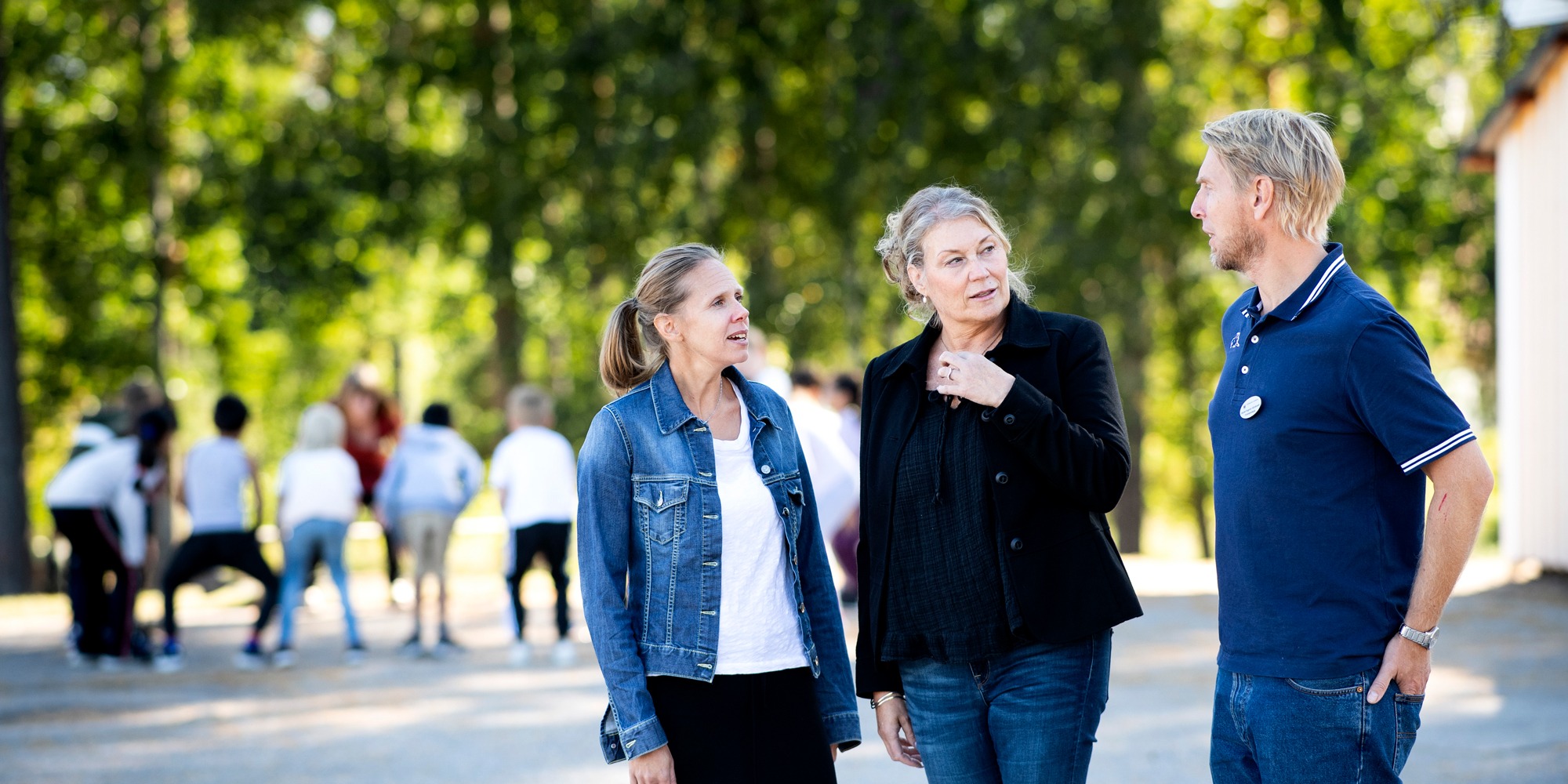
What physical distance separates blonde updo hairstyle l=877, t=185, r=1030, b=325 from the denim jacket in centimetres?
53

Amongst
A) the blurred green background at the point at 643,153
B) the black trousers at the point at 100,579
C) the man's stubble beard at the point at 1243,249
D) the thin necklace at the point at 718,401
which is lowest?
the black trousers at the point at 100,579

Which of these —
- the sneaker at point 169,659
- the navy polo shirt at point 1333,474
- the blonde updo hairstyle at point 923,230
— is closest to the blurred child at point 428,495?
the sneaker at point 169,659

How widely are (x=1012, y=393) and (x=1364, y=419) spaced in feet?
2.36

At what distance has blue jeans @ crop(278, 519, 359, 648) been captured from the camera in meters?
10.8

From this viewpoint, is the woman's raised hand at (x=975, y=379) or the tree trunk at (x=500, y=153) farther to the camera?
the tree trunk at (x=500, y=153)

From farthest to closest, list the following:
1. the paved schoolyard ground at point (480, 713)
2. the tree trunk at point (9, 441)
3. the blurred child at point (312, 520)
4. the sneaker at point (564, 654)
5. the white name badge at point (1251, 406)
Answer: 1. the tree trunk at point (9, 441)
2. the blurred child at point (312, 520)
3. the sneaker at point (564, 654)
4. the paved schoolyard ground at point (480, 713)
5. the white name badge at point (1251, 406)

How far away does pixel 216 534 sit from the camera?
10578mm

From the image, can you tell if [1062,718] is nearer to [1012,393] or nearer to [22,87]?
[1012,393]

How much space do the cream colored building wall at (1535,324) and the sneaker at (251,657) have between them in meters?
12.0

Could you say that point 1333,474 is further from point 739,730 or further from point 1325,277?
point 739,730

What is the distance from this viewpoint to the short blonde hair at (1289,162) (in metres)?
3.00

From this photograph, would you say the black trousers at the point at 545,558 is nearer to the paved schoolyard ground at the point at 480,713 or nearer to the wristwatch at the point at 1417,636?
the paved schoolyard ground at the point at 480,713

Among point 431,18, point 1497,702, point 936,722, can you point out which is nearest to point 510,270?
point 431,18

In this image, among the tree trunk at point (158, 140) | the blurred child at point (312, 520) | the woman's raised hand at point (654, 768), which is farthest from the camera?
the tree trunk at point (158, 140)
